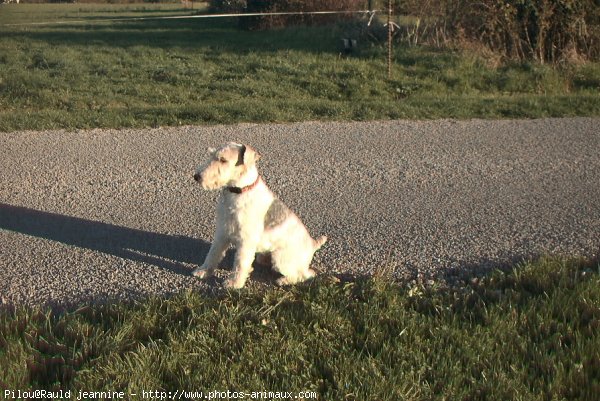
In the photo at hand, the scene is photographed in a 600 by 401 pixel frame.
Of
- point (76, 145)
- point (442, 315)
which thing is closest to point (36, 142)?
point (76, 145)

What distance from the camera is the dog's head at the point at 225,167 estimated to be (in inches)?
169

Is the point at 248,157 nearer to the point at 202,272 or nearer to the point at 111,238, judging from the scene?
the point at 202,272

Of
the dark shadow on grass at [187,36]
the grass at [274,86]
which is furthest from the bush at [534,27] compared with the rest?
the dark shadow on grass at [187,36]

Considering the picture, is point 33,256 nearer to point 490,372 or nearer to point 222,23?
point 490,372

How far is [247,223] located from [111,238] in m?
1.57

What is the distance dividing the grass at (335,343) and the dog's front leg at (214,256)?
446 mm

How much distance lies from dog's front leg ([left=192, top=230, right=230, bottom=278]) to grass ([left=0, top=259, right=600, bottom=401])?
45 cm

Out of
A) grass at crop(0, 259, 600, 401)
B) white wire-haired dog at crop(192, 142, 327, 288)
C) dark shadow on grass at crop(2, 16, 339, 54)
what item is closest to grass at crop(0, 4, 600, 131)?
dark shadow on grass at crop(2, 16, 339, 54)

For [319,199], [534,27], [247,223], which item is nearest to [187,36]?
[534,27]

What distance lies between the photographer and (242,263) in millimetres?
4477

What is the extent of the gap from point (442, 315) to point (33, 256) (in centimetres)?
310

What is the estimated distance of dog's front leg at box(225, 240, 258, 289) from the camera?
4.46 meters

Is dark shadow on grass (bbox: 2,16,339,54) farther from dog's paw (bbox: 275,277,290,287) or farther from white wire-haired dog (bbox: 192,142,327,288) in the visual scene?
dog's paw (bbox: 275,277,290,287)

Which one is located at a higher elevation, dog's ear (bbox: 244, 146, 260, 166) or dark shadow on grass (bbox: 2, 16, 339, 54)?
dark shadow on grass (bbox: 2, 16, 339, 54)
